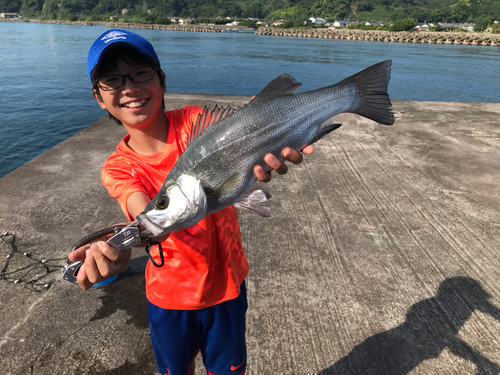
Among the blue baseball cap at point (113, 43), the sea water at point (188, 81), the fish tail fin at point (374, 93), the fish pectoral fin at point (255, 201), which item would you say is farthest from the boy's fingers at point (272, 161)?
the sea water at point (188, 81)

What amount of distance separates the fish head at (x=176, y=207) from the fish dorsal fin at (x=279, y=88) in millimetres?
612

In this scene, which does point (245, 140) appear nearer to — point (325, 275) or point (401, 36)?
point (325, 275)

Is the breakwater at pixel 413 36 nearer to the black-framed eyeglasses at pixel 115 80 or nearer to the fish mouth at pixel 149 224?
the black-framed eyeglasses at pixel 115 80

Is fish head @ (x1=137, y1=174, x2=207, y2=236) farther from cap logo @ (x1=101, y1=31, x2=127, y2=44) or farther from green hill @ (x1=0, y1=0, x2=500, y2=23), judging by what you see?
green hill @ (x1=0, y1=0, x2=500, y2=23)

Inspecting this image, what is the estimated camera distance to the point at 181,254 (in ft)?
5.86

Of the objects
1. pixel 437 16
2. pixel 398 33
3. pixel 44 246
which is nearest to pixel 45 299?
pixel 44 246

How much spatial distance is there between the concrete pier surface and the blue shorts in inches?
24.0

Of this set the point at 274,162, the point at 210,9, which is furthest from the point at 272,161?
the point at 210,9

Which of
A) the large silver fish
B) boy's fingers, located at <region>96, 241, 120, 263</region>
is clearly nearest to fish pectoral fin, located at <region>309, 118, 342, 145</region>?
the large silver fish

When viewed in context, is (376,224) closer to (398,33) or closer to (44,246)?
(44,246)

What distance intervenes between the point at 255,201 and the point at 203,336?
0.93 metres

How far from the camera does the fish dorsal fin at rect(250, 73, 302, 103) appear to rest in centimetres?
174

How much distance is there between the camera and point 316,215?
429cm

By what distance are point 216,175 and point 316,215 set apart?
2.96 m
